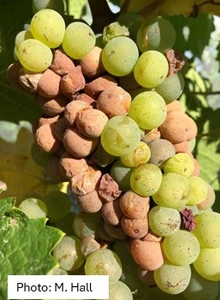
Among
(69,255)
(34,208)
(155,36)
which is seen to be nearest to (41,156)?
(34,208)

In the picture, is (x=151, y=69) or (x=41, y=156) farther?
(x=41, y=156)

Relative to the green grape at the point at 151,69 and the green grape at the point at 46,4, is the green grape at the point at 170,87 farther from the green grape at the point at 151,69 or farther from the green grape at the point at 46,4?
the green grape at the point at 46,4

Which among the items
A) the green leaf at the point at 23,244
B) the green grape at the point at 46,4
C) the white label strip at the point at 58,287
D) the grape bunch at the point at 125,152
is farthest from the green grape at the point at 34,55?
the white label strip at the point at 58,287

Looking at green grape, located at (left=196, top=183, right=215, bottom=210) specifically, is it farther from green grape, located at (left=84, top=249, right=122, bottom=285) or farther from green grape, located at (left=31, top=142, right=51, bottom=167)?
green grape, located at (left=31, top=142, right=51, bottom=167)

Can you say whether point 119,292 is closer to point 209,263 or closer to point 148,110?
point 209,263

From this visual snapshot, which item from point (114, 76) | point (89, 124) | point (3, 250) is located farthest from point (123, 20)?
point (3, 250)
